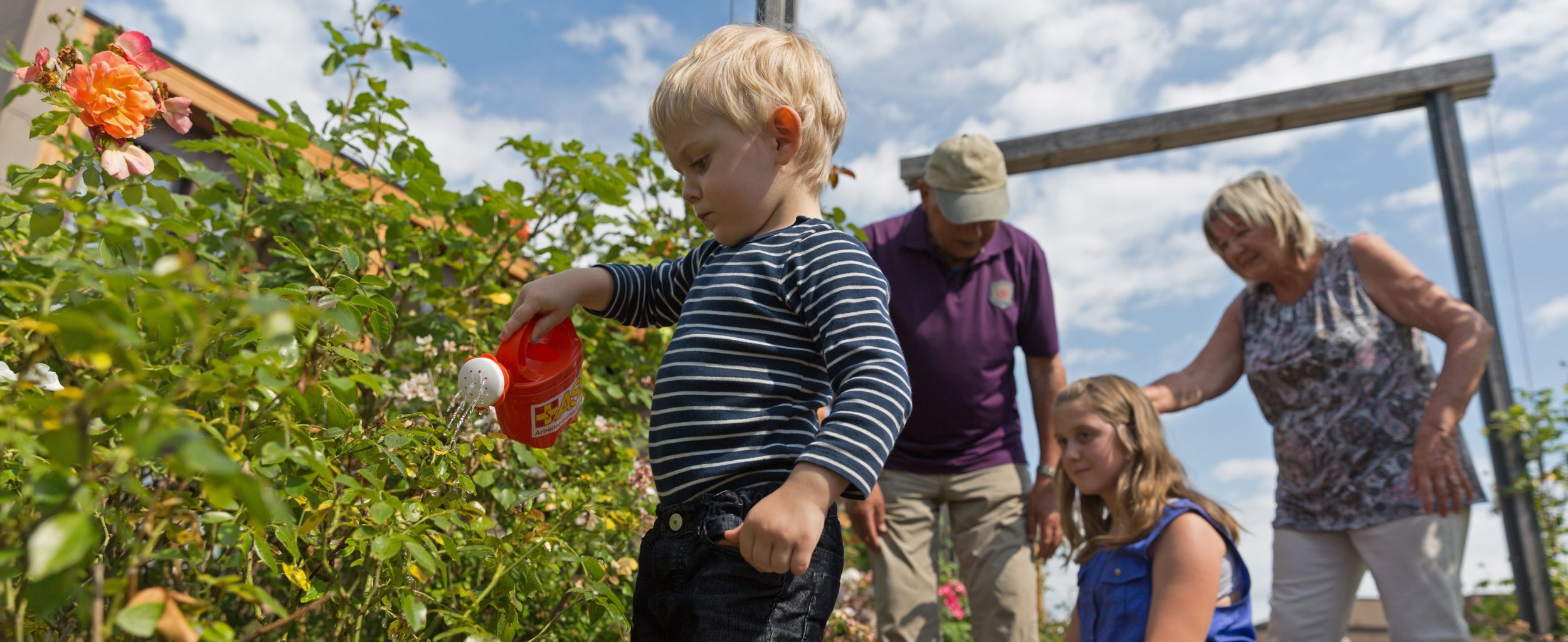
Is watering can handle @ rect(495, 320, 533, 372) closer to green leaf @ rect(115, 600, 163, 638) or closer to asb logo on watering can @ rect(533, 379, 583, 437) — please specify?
asb logo on watering can @ rect(533, 379, 583, 437)

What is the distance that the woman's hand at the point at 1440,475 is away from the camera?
A: 2.62 metres

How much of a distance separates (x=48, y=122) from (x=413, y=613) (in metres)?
1.10

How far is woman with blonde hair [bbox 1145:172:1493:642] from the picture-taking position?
269cm

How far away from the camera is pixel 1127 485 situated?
2.41 meters

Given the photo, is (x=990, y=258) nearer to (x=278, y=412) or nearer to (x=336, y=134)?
(x=336, y=134)

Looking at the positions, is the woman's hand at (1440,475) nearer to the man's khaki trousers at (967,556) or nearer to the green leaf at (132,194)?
the man's khaki trousers at (967,556)

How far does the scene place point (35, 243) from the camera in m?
1.69

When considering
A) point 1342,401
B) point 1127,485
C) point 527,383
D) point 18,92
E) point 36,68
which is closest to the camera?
point 527,383

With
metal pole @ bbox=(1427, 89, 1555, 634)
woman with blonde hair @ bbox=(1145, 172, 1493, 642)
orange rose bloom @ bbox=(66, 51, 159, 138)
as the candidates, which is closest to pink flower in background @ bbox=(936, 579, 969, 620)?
woman with blonde hair @ bbox=(1145, 172, 1493, 642)

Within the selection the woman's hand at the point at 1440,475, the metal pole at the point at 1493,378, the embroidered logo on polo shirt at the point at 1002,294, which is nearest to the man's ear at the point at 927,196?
the embroidered logo on polo shirt at the point at 1002,294

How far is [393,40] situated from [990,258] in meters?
1.70

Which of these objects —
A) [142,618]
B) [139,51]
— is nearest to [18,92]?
[139,51]

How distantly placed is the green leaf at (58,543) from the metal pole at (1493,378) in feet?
16.1

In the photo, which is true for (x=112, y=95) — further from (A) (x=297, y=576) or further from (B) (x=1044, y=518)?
(B) (x=1044, y=518)
